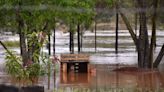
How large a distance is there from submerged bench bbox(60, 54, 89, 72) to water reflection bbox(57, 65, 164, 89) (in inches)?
11.0

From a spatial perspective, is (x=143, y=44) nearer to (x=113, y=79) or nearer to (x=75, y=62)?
(x=75, y=62)

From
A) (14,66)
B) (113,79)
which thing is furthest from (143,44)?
(14,66)

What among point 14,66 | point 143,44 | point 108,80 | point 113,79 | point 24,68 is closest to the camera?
point 14,66

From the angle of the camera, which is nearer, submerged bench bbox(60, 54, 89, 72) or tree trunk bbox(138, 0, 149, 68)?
submerged bench bbox(60, 54, 89, 72)

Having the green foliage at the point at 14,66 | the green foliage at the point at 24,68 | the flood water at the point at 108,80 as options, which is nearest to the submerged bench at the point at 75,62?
the flood water at the point at 108,80

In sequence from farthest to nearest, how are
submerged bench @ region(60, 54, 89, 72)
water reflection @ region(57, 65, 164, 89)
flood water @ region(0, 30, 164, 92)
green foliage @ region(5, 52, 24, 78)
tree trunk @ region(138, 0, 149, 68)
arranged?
1. tree trunk @ region(138, 0, 149, 68)
2. submerged bench @ region(60, 54, 89, 72)
3. water reflection @ region(57, 65, 164, 89)
4. flood water @ region(0, 30, 164, 92)
5. green foliage @ region(5, 52, 24, 78)

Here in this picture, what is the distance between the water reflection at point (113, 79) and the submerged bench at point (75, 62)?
279mm

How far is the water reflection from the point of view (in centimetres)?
1297

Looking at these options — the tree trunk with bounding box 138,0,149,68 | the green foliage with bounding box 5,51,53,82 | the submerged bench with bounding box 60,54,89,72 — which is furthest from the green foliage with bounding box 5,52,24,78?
the tree trunk with bounding box 138,0,149,68

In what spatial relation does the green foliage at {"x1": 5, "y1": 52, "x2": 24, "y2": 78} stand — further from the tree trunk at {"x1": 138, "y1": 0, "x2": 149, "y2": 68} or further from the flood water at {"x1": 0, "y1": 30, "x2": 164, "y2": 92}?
the tree trunk at {"x1": 138, "y1": 0, "x2": 149, "y2": 68}

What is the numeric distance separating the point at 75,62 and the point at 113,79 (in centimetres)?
239

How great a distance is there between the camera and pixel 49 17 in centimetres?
1236

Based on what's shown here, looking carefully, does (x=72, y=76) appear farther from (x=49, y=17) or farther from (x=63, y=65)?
(x=49, y=17)

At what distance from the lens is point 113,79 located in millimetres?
14734
